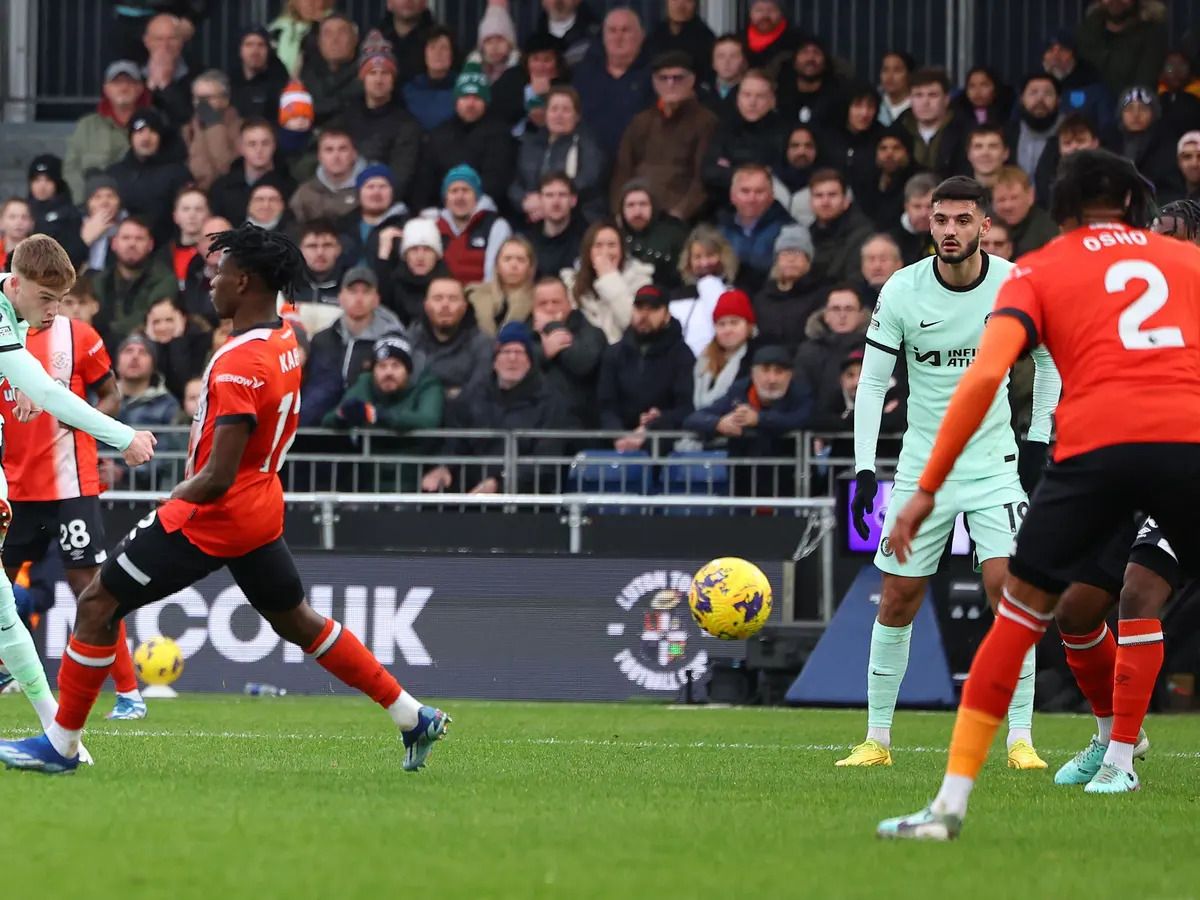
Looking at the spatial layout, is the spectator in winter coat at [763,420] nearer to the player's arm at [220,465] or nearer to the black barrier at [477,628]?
the black barrier at [477,628]

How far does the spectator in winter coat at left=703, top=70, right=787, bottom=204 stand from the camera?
19125mm

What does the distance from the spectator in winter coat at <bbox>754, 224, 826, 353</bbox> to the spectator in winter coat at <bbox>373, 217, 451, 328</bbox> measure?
2827 millimetres

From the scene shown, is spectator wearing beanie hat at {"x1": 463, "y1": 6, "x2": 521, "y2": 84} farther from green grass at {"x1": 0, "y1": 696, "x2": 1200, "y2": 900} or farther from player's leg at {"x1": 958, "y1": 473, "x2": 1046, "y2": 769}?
player's leg at {"x1": 958, "y1": 473, "x2": 1046, "y2": 769}

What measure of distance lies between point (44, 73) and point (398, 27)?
5.65 metres

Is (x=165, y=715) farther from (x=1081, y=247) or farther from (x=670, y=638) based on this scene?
(x=1081, y=247)

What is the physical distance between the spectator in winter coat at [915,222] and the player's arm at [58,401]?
1042cm

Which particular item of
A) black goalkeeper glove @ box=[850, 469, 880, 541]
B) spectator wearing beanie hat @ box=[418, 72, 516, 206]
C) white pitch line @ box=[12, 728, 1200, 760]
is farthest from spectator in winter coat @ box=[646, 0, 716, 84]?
black goalkeeper glove @ box=[850, 469, 880, 541]

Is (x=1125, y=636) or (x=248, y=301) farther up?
(x=248, y=301)

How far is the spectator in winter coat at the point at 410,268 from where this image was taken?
18.9 metres

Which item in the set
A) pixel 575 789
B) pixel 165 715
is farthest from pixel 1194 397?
pixel 165 715

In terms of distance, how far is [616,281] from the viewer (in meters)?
18.2

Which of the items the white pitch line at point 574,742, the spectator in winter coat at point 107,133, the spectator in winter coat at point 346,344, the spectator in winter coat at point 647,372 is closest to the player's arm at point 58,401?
the white pitch line at point 574,742

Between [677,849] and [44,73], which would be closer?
[677,849]

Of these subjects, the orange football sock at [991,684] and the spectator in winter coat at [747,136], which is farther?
the spectator in winter coat at [747,136]
